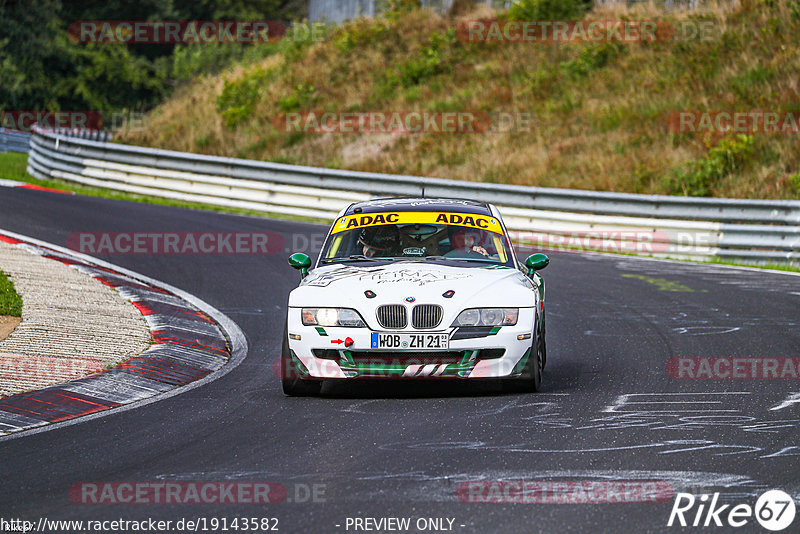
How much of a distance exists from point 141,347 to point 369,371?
2.85 m

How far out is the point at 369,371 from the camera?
819cm

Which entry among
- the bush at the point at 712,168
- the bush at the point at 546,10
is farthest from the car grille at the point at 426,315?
the bush at the point at 546,10

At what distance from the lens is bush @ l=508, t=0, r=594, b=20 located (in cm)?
3152

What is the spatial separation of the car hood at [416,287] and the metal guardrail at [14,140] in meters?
33.3

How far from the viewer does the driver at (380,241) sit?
31.0 feet

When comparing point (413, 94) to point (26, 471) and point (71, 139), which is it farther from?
point (26, 471)

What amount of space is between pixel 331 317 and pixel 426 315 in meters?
0.69

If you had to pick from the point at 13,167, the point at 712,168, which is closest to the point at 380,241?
the point at 712,168

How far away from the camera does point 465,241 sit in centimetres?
955

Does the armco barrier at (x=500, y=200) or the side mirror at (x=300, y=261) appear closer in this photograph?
the side mirror at (x=300, y=261)

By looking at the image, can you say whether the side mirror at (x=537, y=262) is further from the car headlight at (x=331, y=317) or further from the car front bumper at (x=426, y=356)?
the car headlight at (x=331, y=317)

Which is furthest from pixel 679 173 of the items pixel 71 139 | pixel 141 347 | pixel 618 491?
pixel 618 491

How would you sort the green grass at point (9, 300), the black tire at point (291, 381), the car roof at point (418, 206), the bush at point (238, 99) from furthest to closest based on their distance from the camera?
1. the bush at point (238, 99)
2. the green grass at point (9, 300)
3. the car roof at point (418, 206)
4. the black tire at point (291, 381)

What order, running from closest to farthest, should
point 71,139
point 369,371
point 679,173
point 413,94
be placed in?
point 369,371
point 679,173
point 71,139
point 413,94
